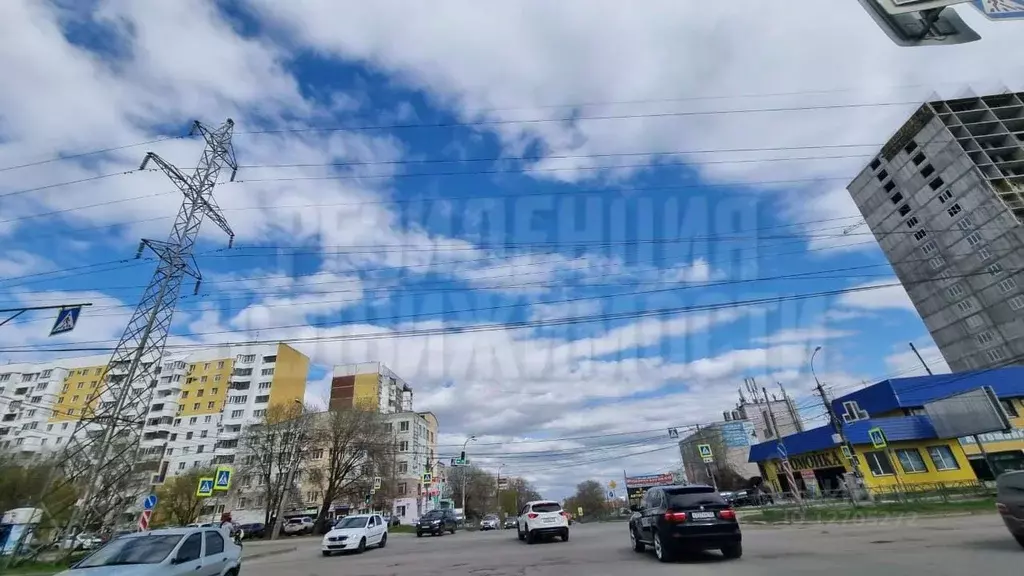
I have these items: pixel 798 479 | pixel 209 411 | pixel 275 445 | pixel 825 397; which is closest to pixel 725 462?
pixel 798 479

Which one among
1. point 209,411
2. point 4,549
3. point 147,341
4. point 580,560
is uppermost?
point 209,411

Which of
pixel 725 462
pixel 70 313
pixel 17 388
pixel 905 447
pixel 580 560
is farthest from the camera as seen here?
pixel 17 388

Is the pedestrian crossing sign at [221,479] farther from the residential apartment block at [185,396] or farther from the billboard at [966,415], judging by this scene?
the residential apartment block at [185,396]

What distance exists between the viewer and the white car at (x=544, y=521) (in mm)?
17125

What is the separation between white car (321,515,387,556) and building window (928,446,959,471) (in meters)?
39.5

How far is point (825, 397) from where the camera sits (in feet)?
89.4

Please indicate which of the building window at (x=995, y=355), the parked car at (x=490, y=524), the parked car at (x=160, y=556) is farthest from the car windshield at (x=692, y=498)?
the building window at (x=995, y=355)

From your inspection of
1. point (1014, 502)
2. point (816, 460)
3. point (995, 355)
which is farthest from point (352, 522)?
point (995, 355)

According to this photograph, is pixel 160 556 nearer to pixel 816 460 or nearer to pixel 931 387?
pixel 816 460

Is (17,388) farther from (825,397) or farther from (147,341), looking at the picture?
(825,397)

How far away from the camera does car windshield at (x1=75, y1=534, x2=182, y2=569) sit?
741cm

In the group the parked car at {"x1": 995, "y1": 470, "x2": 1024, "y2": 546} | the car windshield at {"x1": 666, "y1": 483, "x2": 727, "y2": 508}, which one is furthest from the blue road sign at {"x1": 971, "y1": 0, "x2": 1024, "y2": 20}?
the car windshield at {"x1": 666, "y1": 483, "x2": 727, "y2": 508}

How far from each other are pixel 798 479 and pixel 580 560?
145ft

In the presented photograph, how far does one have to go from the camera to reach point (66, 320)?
12.8m
